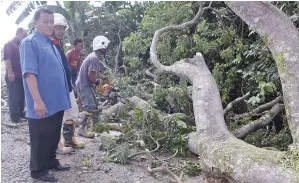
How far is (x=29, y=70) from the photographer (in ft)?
7.63

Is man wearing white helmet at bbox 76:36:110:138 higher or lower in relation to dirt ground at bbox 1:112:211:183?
higher

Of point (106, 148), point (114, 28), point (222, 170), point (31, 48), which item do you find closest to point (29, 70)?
point (31, 48)

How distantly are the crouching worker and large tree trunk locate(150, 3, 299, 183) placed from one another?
1260 mm

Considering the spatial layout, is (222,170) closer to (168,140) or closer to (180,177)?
(180,177)

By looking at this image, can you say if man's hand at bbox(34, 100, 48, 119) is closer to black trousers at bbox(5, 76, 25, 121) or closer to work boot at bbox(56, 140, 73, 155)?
work boot at bbox(56, 140, 73, 155)

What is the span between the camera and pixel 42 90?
2459 mm

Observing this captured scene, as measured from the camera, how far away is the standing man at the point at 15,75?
4148mm

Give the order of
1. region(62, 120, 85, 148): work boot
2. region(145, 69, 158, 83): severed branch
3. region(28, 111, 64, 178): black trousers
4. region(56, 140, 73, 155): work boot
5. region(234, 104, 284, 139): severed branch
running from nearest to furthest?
region(28, 111, 64, 178): black trousers → region(56, 140, 73, 155): work boot → region(62, 120, 85, 148): work boot → region(234, 104, 284, 139): severed branch → region(145, 69, 158, 83): severed branch

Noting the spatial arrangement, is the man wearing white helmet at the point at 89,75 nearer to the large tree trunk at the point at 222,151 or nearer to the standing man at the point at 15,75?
the standing man at the point at 15,75

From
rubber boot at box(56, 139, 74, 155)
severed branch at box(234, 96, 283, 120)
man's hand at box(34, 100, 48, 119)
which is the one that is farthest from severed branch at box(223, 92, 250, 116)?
man's hand at box(34, 100, 48, 119)

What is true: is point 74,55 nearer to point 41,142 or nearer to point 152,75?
point 41,142

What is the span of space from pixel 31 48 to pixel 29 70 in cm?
18

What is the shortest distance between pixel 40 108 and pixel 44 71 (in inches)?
12.3

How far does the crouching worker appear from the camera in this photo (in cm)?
300
